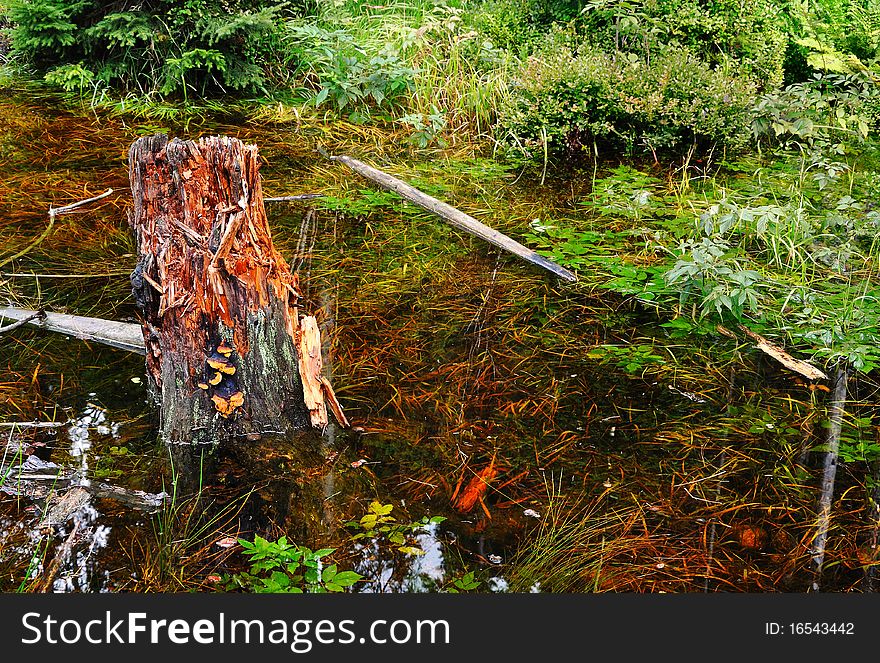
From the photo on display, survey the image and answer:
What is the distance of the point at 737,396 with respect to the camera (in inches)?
132

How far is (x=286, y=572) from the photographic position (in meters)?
2.43

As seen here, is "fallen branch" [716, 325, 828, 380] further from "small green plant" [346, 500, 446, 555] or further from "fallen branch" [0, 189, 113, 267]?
"fallen branch" [0, 189, 113, 267]

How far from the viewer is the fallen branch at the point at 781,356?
345 cm

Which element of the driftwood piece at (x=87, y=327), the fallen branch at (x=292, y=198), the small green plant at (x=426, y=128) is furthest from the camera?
the small green plant at (x=426, y=128)

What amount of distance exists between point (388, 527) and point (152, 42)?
6.09 meters

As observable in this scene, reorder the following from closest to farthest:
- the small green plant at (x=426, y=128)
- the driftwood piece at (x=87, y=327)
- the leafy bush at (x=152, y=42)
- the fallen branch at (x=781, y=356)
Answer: the fallen branch at (x=781, y=356) < the driftwood piece at (x=87, y=327) < the small green plant at (x=426, y=128) < the leafy bush at (x=152, y=42)

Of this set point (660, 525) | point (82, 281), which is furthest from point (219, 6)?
point (660, 525)

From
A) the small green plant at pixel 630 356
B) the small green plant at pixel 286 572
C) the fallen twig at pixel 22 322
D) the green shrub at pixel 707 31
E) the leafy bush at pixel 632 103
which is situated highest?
the green shrub at pixel 707 31

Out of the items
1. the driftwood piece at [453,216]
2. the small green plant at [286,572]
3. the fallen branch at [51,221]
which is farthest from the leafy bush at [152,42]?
the small green plant at [286,572]

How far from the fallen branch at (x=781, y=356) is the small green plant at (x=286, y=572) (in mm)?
2160

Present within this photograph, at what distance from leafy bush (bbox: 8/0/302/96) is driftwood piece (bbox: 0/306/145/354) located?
3973 mm

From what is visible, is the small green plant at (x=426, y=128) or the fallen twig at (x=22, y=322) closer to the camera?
the fallen twig at (x=22, y=322)

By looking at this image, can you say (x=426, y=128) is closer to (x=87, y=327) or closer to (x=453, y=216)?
(x=453, y=216)

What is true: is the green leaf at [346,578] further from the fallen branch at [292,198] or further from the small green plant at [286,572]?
the fallen branch at [292,198]
